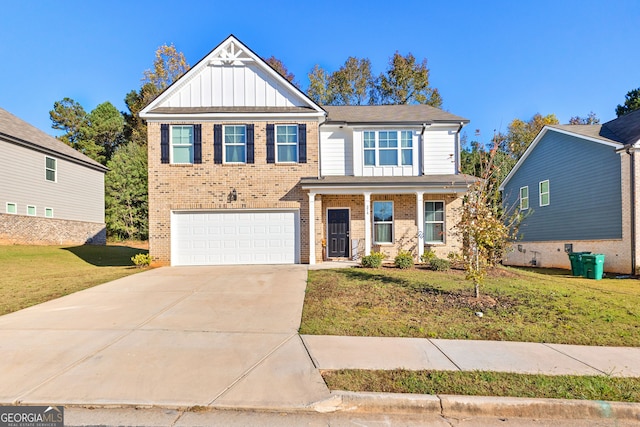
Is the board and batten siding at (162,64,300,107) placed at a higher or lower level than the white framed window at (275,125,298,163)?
higher

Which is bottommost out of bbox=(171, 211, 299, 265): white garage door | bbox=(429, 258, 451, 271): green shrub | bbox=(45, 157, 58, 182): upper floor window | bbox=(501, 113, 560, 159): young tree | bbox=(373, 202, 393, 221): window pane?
bbox=(429, 258, 451, 271): green shrub

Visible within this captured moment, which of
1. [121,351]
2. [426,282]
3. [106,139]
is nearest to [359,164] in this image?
[426,282]

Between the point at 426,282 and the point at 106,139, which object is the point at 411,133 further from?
the point at 106,139

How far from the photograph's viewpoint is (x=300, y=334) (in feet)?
19.6

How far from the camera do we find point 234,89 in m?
14.5

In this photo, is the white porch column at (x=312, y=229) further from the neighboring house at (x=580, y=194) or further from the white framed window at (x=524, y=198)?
the white framed window at (x=524, y=198)

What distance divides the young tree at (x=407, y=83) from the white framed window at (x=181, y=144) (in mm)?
23428

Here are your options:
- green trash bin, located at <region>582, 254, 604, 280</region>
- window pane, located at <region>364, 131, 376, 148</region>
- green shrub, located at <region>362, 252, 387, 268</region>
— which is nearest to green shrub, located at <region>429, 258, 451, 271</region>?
green shrub, located at <region>362, 252, 387, 268</region>

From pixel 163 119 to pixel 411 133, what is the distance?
32.7 feet

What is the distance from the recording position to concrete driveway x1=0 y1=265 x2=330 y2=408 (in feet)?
13.1

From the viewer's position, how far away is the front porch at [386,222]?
1451 centimetres

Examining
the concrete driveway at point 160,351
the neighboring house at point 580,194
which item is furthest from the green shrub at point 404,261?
the concrete driveway at point 160,351

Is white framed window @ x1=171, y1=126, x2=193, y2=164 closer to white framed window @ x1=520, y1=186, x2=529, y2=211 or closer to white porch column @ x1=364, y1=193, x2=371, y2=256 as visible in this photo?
white porch column @ x1=364, y1=193, x2=371, y2=256

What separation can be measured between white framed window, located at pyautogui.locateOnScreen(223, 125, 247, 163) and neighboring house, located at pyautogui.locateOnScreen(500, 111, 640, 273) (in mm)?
10191
